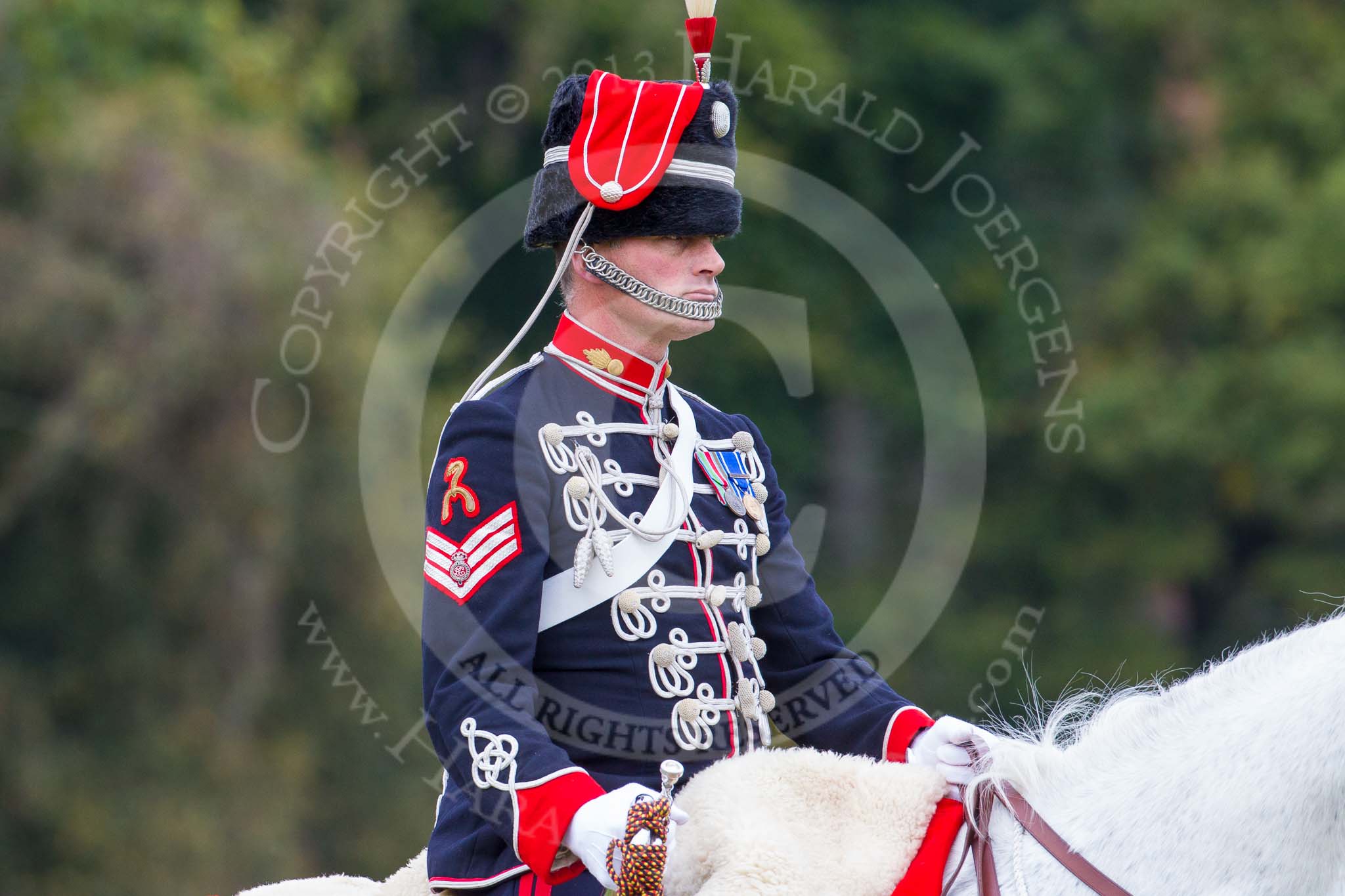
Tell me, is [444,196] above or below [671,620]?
above

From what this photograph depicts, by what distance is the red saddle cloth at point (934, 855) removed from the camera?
7.73 feet

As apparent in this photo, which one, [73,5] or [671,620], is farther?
[73,5]

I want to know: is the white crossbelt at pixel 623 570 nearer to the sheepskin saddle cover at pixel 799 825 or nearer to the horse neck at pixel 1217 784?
the sheepskin saddle cover at pixel 799 825

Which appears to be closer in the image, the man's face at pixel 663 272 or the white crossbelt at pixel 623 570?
the white crossbelt at pixel 623 570

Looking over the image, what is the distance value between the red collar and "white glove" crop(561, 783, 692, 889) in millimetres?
882

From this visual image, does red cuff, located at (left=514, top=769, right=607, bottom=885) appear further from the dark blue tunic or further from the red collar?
the red collar

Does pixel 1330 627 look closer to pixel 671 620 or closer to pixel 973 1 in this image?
pixel 671 620

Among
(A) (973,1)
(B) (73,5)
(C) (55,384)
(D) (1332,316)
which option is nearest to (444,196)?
(B) (73,5)

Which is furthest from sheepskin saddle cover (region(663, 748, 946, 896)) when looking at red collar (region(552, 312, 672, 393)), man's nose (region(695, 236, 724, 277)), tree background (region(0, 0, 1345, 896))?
→ tree background (region(0, 0, 1345, 896))

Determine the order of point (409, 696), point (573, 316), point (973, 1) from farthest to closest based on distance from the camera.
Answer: point (973, 1) → point (409, 696) → point (573, 316)

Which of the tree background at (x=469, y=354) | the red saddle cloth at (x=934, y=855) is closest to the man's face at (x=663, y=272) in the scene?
the red saddle cloth at (x=934, y=855)

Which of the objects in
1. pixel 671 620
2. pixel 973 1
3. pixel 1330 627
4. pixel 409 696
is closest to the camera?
pixel 1330 627

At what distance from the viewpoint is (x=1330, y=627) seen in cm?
222

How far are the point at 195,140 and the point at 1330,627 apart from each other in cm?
942
